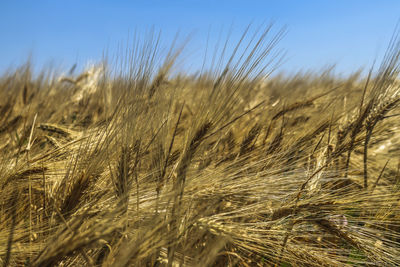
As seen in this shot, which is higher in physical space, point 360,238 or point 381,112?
point 381,112

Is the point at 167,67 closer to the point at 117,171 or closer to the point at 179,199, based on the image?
the point at 117,171

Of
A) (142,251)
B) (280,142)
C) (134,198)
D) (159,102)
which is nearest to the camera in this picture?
(142,251)

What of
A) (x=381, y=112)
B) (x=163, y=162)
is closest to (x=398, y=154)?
(x=381, y=112)

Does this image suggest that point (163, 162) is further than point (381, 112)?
No

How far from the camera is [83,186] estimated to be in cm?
101

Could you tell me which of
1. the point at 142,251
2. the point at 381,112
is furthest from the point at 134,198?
the point at 381,112

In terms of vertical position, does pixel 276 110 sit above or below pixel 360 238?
above

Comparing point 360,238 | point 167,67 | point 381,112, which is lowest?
point 360,238

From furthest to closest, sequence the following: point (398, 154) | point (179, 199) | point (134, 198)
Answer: point (398, 154) < point (134, 198) < point (179, 199)

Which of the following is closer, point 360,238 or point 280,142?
point 360,238

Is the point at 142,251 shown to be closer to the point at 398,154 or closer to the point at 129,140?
the point at 129,140

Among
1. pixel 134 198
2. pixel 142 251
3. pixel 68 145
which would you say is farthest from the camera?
pixel 68 145

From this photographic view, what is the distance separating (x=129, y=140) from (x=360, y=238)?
27.3 inches

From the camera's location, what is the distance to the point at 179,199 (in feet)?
3.00
